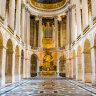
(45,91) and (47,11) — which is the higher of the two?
(47,11)

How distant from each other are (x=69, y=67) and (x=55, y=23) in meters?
10.6

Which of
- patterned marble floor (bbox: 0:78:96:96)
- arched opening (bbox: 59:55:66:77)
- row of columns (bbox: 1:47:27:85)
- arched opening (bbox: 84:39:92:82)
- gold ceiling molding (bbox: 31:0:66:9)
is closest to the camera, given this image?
patterned marble floor (bbox: 0:78:96:96)

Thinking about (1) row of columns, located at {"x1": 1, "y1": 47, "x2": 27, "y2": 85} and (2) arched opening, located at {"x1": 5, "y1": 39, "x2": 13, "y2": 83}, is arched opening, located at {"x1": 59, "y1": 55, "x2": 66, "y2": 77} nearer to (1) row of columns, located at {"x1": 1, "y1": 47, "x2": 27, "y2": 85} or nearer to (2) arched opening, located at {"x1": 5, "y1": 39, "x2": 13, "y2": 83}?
(1) row of columns, located at {"x1": 1, "y1": 47, "x2": 27, "y2": 85}

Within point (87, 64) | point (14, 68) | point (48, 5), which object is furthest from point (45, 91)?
point (48, 5)

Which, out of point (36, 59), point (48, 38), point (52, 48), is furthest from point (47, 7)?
point (36, 59)

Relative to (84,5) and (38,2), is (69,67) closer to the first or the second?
(84,5)

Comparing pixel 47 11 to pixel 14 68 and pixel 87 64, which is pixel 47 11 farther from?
pixel 87 64

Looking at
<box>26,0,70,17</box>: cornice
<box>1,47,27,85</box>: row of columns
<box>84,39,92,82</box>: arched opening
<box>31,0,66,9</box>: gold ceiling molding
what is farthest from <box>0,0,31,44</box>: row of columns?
<box>84,39,92,82</box>: arched opening

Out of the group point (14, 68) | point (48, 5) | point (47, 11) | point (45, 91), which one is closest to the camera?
point (45, 91)

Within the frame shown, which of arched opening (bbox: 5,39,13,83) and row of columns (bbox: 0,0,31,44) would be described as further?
row of columns (bbox: 0,0,31,44)

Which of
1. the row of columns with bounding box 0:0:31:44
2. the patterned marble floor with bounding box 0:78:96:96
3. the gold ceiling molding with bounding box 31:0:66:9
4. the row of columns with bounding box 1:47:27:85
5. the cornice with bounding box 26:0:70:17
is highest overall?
the gold ceiling molding with bounding box 31:0:66:9

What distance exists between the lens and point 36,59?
105 feet

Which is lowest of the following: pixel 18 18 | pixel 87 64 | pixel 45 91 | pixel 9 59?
pixel 45 91

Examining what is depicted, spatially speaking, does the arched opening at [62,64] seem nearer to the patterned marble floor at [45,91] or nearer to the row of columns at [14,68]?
the row of columns at [14,68]
